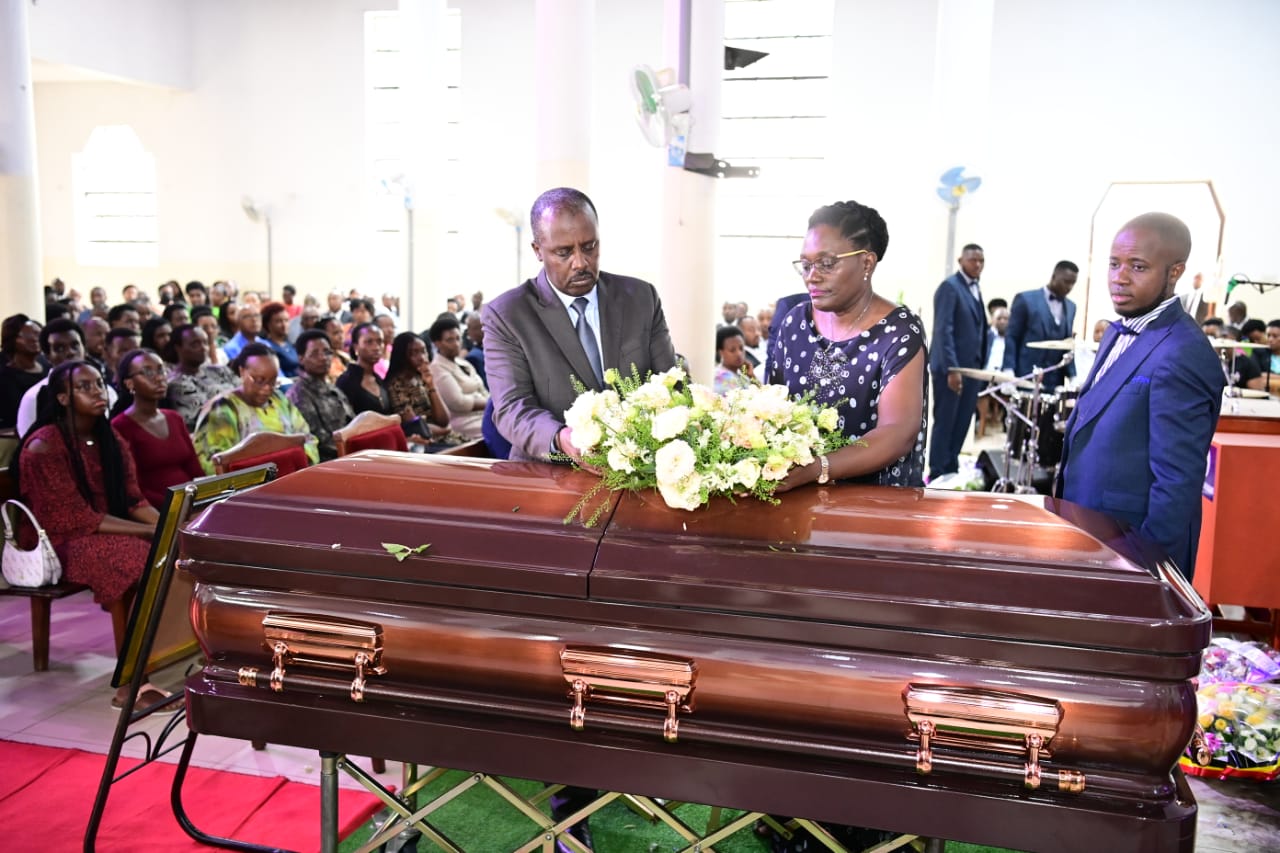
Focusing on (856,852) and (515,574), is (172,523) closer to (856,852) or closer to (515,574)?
(515,574)

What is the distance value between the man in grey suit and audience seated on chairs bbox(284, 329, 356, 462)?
3.58 meters

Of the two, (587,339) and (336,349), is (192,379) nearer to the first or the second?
(336,349)

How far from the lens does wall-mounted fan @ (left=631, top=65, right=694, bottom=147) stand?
7254 mm

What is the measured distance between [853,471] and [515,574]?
79 cm

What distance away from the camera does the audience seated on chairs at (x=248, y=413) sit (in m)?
5.00

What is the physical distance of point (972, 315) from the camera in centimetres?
748

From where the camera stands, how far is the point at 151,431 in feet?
15.3

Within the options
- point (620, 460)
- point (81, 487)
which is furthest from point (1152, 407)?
point (81, 487)

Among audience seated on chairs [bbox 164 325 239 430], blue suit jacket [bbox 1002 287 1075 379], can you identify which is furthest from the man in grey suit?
blue suit jacket [bbox 1002 287 1075 379]

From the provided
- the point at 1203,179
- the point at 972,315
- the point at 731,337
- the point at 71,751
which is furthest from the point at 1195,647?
the point at 1203,179

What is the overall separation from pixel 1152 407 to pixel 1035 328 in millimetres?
6229

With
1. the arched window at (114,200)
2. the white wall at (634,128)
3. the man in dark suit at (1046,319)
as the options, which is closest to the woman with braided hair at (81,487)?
the man in dark suit at (1046,319)

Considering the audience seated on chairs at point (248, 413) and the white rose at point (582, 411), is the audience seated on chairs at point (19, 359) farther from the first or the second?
the white rose at point (582, 411)

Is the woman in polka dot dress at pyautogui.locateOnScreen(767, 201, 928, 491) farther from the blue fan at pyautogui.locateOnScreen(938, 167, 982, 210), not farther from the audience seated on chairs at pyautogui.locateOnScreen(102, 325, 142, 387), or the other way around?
the blue fan at pyautogui.locateOnScreen(938, 167, 982, 210)
